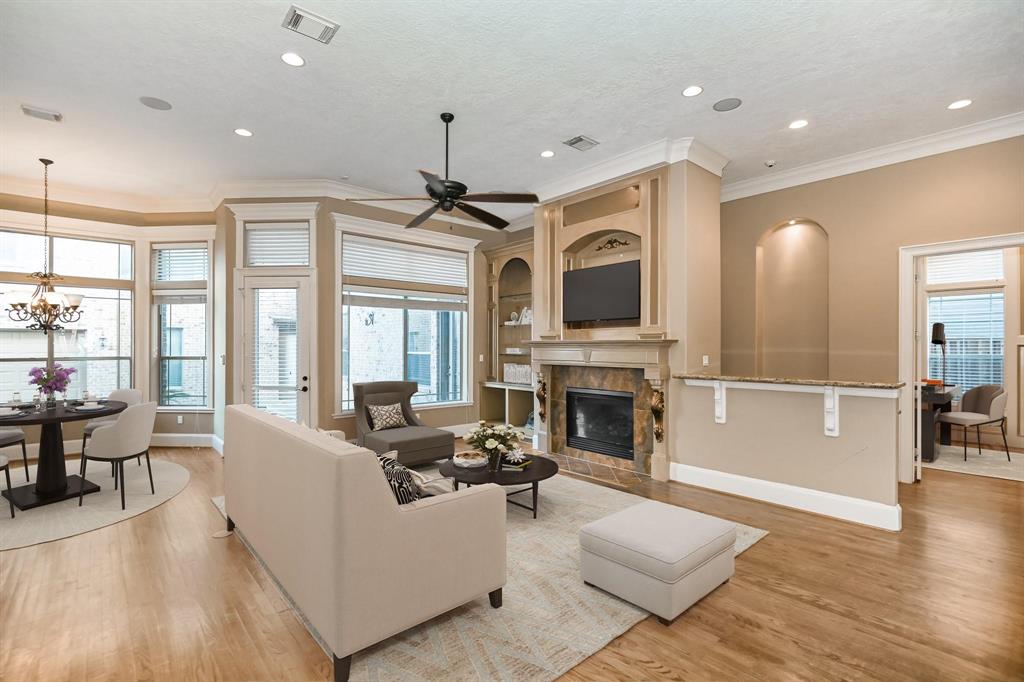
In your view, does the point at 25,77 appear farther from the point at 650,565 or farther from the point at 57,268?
the point at 650,565

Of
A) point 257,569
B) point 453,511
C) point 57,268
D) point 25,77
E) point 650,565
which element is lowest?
point 257,569

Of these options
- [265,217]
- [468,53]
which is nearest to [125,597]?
[468,53]

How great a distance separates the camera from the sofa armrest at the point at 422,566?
2.00 meters

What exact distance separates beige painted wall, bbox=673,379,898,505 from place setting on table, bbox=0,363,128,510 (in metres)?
5.48

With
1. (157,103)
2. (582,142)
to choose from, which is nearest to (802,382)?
(582,142)

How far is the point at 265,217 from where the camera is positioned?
5.77m

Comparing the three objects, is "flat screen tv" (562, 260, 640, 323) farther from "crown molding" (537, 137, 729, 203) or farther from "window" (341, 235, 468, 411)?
"window" (341, 235, 468, 411)

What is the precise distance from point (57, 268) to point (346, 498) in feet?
21.7

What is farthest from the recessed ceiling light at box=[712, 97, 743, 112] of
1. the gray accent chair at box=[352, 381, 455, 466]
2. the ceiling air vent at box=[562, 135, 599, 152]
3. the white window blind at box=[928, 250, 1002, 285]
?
the white window blind at box=[928, 250, 1002, 285]

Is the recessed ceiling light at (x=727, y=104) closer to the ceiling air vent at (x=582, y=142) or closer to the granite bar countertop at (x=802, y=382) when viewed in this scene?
the ceiling air vent at (x=582, y=142)

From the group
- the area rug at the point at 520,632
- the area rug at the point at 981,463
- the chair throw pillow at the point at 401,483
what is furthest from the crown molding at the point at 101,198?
the area rug at the point at 981,463

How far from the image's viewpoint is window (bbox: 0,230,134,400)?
5.71 m

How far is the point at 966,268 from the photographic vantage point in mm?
6676

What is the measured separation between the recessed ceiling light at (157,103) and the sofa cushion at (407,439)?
345cm
